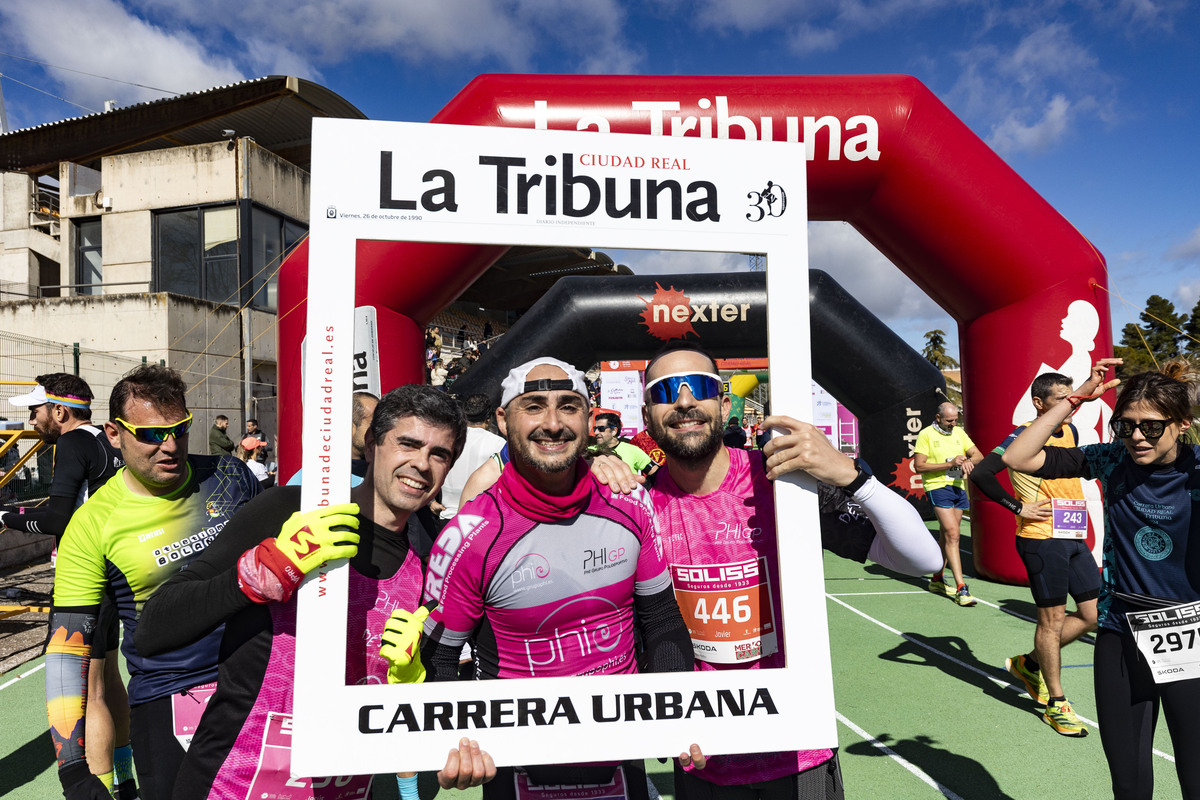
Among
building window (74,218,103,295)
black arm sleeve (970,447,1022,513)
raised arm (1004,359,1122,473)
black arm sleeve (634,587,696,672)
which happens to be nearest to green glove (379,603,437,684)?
black arm sleeve (634,587,696,672)

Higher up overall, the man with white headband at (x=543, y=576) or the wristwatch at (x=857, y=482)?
the wristwatch at (x=857, y=482)

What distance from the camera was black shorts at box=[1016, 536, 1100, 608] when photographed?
13.1 ft

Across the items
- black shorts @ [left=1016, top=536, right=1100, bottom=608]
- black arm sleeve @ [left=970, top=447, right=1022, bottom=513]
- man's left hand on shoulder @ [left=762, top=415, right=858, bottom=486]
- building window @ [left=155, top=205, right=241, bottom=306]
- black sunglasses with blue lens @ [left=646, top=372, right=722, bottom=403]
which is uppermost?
building window @ [left=155, top=205, right=241, bottom=306]

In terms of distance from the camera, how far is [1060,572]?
400cm

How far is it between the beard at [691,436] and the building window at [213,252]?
14.7m

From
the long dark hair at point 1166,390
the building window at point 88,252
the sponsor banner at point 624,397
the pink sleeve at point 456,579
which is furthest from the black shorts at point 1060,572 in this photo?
the building window at point 88,252

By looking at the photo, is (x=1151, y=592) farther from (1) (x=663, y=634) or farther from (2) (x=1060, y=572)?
(1) (x=663, y=634)

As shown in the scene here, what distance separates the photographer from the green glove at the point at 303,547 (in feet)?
5.03

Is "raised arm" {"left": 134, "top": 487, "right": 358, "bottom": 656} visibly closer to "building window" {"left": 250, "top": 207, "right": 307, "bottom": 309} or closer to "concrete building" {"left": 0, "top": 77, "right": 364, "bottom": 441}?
"concrete building" {"left": 0, "top": 77, "right": 364, "bottom": 441}

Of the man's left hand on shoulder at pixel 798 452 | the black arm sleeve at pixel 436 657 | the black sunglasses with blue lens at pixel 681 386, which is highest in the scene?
the black sunglasses with blue lens at pixel 681 386

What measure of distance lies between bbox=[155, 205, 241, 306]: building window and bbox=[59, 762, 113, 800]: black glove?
14.3 m

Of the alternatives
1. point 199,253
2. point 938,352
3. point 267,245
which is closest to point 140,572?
point 267,245

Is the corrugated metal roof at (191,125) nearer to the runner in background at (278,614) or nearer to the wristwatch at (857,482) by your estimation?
the runner in background at (278,614)

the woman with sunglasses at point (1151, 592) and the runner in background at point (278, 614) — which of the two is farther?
the woman with sunglasses at point (1151, 592)
